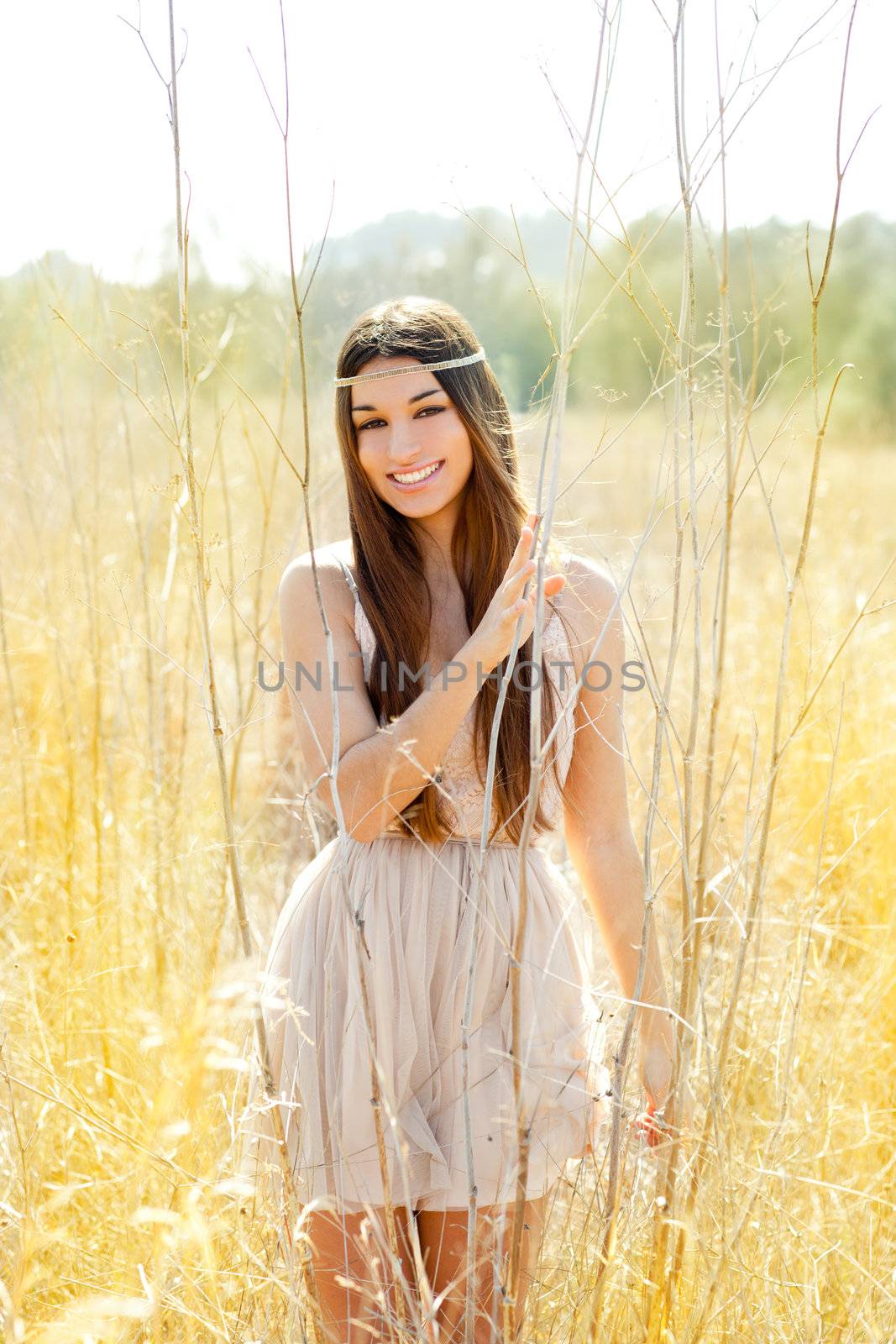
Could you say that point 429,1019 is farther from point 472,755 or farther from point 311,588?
point 311,588

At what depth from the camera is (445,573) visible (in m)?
1.74

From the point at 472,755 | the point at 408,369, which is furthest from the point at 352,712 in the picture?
the point at 408,369

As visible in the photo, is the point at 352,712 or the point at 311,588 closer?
the point at 352,712

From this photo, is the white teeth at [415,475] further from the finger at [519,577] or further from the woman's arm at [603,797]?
the finger at [519,577]

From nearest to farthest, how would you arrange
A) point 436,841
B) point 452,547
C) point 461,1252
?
point 461,1252 → point 436,841 → point 452,547

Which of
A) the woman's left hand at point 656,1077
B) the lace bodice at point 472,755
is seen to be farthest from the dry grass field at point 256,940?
the lace bodice at point 472,755

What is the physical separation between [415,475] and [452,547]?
0.15 meters

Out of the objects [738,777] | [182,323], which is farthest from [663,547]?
[182,323]

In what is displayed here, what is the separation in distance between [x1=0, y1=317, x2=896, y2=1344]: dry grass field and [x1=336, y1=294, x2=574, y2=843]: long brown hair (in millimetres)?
150

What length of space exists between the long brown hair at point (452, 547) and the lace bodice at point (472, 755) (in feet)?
0.04

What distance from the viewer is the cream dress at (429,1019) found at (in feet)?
4.61

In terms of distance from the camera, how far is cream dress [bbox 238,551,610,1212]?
141cm

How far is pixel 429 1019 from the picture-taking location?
148cm

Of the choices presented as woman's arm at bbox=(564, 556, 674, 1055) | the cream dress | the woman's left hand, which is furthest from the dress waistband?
the woman's left hand
